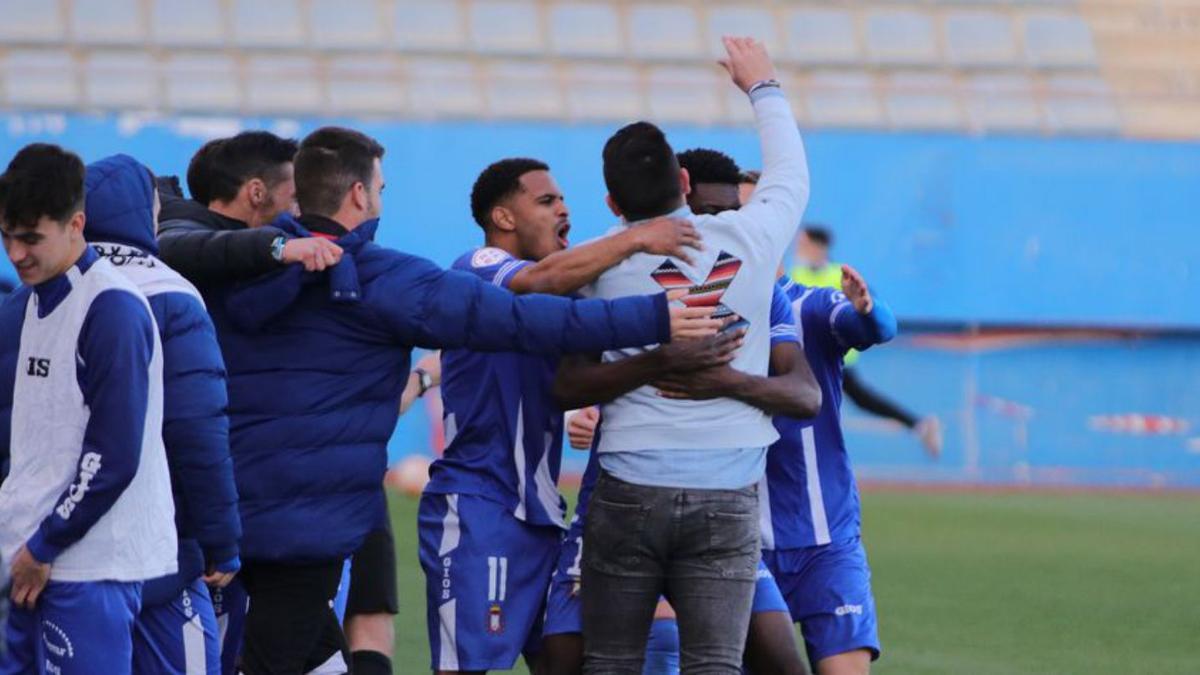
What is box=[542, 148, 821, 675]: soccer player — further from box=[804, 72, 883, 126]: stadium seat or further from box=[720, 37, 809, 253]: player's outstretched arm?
box=[804, 72, 883, 126]: stadium seat

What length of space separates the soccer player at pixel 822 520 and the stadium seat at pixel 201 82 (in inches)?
614

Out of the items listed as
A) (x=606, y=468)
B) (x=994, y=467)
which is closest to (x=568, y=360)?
(x=606, y=468)

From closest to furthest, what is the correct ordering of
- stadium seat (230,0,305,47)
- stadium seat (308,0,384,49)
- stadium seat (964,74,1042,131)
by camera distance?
stadium seat (230,0,305,47), stadium seat (308,0,384,49), stadium seat (964,74,1042,131)

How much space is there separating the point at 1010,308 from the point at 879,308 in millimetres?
15599

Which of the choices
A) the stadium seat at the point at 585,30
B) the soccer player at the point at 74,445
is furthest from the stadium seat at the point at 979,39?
the soccer player at the point at 74,445

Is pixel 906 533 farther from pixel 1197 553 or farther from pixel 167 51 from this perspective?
pixel 167 51

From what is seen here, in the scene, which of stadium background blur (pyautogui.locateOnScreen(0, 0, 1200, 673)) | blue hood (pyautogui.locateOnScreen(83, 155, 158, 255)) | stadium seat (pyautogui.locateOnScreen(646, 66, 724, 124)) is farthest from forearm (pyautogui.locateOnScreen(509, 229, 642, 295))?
stadium seat (pyautogui.locateOnScreen(646, 66, 724, 124))

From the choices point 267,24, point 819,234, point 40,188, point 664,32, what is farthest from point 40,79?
point 40,188

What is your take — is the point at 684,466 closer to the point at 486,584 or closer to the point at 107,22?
the point at 486,584

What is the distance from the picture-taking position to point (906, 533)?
14.4 m

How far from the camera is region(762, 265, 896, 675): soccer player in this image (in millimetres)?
5898

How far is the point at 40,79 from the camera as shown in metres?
20.6

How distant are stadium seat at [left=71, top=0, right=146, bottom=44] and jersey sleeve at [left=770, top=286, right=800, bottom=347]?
676 inches

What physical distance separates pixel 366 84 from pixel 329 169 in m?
16.7
